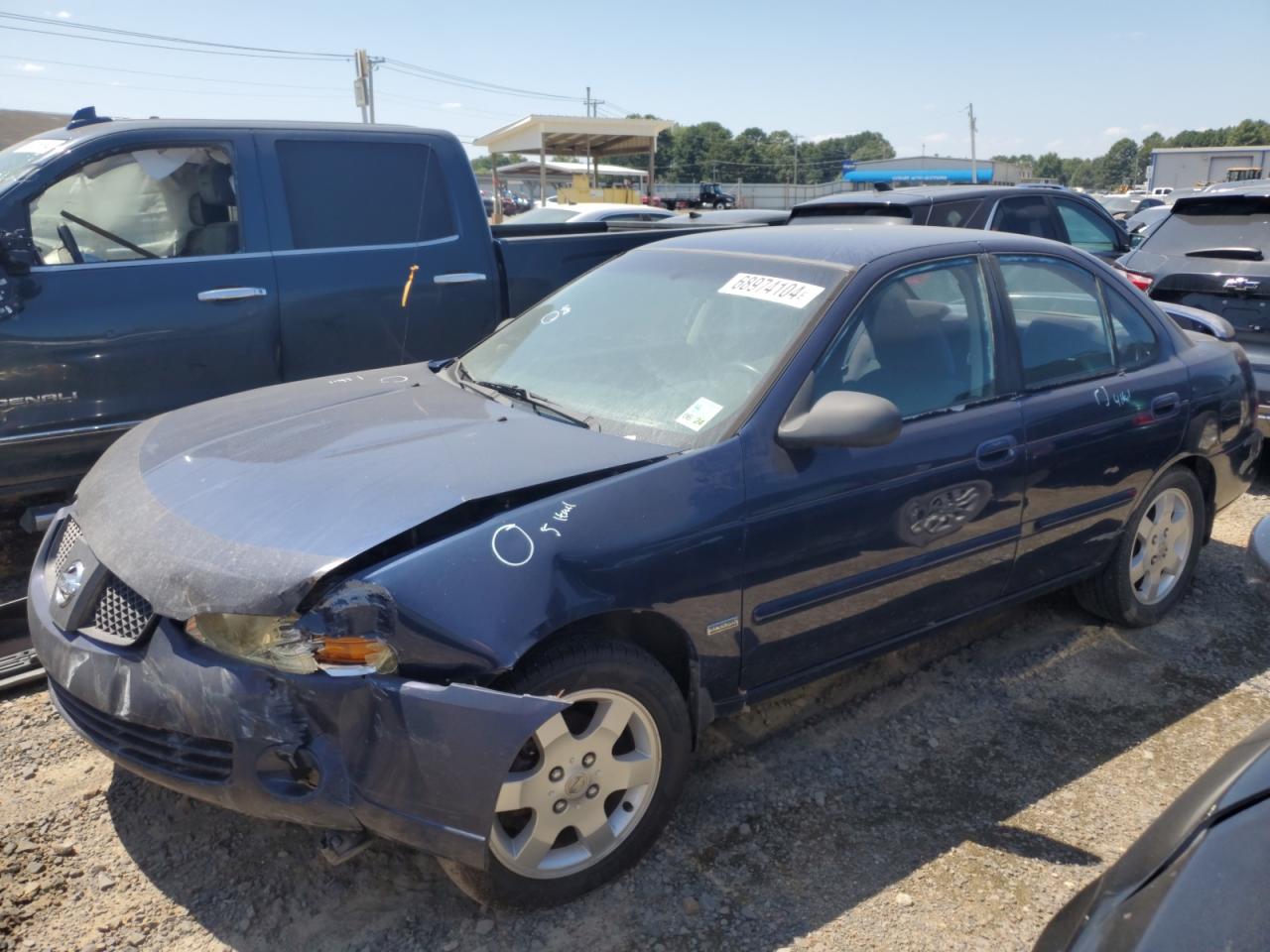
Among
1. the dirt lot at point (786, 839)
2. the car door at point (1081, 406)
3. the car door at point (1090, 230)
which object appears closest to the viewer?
the dirt lot at point (786, 839)

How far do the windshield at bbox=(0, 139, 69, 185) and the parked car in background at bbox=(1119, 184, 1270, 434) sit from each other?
6329mm

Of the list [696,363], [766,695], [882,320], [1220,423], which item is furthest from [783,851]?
[1220,423]

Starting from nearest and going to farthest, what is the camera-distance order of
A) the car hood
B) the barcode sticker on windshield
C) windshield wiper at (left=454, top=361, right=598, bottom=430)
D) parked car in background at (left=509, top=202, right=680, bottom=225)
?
the car hood < windshield wiper at (left=454, top=361, right=598, bottom=430) < the barcode sticker on windshield < parked car in background at (left=509, top=202, right=680, bottom=225)

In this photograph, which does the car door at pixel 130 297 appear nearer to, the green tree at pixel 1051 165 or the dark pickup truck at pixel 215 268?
the dark pickup truck at pixel 215 268

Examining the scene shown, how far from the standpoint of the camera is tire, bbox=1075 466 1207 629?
13.4 ft

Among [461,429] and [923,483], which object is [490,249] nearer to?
[461,429]

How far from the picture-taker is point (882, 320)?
126 inches

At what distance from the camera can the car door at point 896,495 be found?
281 cm

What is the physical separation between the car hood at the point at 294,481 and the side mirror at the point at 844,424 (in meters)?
0.37

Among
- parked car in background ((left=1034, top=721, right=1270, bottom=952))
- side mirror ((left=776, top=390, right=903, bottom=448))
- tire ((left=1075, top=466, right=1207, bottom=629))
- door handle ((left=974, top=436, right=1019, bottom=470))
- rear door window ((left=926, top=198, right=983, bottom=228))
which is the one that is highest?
rear door window ((left=926, top=198, right=983, bottom=228))

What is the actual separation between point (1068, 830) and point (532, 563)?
1.88 metres

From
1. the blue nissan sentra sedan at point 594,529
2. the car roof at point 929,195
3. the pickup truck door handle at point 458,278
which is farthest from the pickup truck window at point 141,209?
the car roof at point 929,195

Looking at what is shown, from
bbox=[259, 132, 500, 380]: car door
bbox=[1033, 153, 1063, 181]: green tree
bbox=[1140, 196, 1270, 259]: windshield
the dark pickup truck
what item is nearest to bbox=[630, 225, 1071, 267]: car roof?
the dark pickup truck

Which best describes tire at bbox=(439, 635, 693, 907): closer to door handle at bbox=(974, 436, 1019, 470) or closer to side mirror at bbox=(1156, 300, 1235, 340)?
door handle at bbox=(974, 436, 1019, 470)
